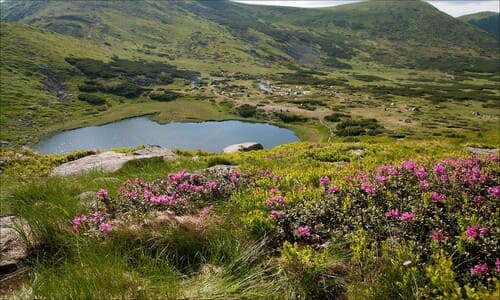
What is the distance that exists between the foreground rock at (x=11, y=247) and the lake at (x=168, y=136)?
92.6 meters

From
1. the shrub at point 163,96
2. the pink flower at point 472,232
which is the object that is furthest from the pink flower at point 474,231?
the shrub at point 163,96

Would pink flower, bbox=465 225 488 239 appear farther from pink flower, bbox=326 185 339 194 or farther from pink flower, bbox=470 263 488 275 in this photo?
pink flower, bbox=326 185 339 194

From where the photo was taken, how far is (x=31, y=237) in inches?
259

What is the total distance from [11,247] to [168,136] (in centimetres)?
11022

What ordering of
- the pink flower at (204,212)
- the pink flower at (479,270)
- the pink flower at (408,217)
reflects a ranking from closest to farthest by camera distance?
the pink flower at (479,270)
the pink flower at (408,217)
the pink flower at (204,212)

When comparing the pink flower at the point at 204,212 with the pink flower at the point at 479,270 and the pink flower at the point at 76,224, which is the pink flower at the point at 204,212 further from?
the pink flower at the point at 479,270

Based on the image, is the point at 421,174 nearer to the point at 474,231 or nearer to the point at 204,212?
the point at 474,231

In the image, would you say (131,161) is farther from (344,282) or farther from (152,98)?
(152,98)

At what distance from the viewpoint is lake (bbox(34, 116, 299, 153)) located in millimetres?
103938

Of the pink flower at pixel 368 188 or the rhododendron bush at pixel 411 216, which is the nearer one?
the rhododendron bush at pixel 411 216

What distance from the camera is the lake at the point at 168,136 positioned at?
341ft

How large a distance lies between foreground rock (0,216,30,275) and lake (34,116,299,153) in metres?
92.6

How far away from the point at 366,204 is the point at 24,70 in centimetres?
19505

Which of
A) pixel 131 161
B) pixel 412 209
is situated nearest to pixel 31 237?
pixel 412 209
